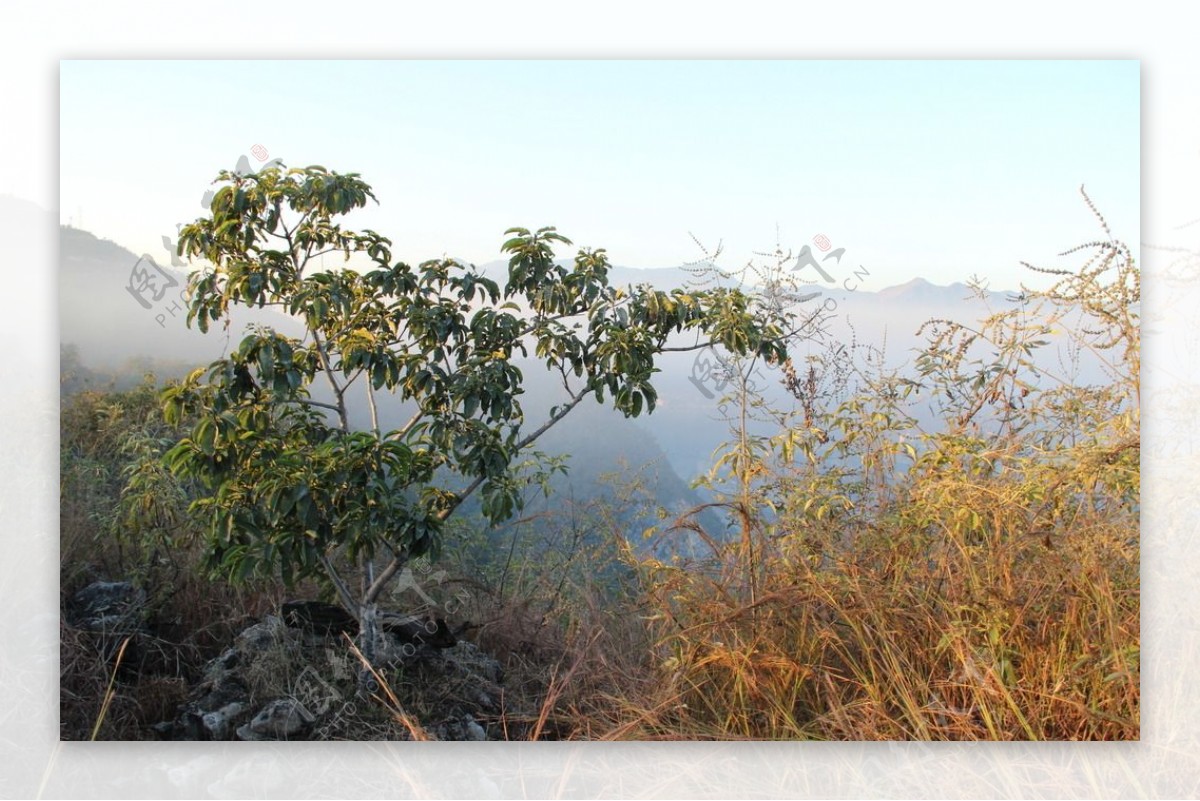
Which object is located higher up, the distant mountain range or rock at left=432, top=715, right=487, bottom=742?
the distant mountain range

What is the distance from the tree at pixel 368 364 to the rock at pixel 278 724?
0.86ft

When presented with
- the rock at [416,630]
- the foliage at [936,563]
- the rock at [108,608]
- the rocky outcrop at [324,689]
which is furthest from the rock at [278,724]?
the foliage at [936,563]

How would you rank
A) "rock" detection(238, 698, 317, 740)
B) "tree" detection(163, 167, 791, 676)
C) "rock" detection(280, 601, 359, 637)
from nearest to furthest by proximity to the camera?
"tree" detection(163, 167, 791, 676)
"rock" detection(238, 698, 317, 740)
"rock" detection(280, 601, 359, 637)

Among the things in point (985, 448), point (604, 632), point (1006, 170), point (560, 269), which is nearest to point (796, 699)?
point (604, 632)

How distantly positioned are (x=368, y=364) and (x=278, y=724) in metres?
1.12

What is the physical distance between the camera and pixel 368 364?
123 inches

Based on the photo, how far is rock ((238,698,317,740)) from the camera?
317 centimetres

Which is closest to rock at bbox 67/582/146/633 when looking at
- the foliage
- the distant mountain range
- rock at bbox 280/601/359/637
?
rock at bbox 280/601/359/637

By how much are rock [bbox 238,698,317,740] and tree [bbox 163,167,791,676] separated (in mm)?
262

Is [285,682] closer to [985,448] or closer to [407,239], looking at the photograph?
[407,239]

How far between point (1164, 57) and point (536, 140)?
189cm

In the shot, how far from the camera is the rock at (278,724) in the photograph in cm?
317

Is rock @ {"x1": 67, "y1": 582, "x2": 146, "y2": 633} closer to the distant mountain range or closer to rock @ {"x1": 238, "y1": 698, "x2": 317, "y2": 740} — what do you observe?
rock @ {"x1": 238, "y1": 698, "x2": 317, "y2": 740}

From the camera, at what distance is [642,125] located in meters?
3.23
